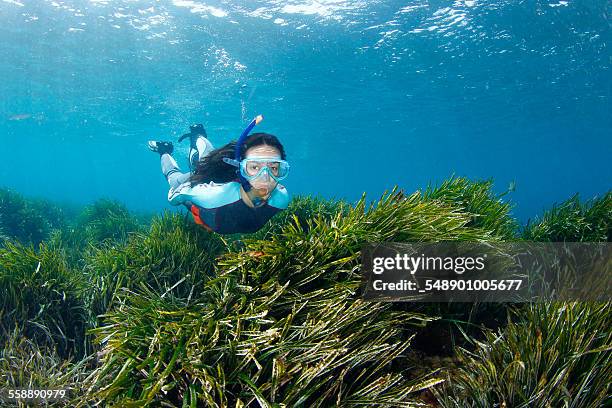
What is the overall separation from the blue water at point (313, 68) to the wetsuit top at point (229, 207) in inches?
99.5

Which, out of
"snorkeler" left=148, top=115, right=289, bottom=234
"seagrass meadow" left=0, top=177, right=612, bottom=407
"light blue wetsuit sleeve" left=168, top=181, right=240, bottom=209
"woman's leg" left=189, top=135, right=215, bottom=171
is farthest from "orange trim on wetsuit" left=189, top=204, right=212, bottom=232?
"woman's leg" left=189, top=135, right=215, bottom=171

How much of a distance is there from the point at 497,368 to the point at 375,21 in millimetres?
19149

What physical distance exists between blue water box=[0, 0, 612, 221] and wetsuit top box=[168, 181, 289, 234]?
253 centimetres

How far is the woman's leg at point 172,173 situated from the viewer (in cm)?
820

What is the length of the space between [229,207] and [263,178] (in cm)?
79

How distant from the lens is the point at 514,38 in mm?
19609

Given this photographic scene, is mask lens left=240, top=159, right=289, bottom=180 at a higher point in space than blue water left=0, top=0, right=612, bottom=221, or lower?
lower

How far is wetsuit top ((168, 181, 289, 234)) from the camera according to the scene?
5789 millimetres

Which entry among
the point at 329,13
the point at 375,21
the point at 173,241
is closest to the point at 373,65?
the point at 375,21

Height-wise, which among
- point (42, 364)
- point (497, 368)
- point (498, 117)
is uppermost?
point (498, 117)

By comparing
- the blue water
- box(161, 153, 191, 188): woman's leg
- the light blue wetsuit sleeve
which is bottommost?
the light blue wetsuit sleeve

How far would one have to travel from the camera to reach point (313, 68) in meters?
23.5

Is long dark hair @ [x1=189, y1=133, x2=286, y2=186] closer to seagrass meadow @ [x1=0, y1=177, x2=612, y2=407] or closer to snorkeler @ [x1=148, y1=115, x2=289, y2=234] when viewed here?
snorkeler @ [x1=148, y1=115, x2=289, y2=234]

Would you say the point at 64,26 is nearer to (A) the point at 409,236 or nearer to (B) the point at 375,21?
(B) the point at 375,21
